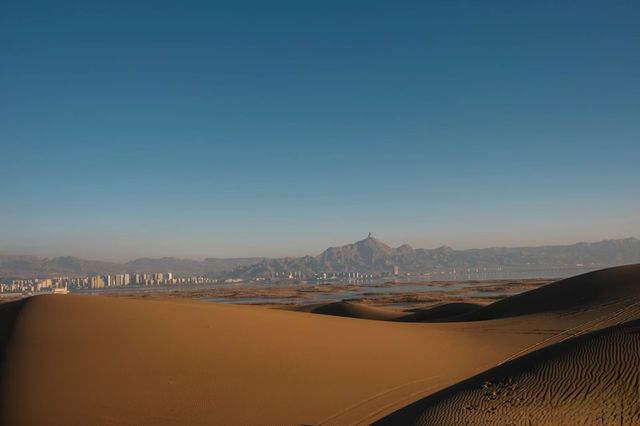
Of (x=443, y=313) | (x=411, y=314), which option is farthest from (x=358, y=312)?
(x=443, y=313)

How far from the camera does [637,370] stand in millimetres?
9492

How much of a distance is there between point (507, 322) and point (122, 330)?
19301 millimetres

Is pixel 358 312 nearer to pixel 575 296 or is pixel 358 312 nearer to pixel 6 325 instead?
pixel 575 296

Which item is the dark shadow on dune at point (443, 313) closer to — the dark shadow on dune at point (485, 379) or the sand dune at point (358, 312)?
the sand dune at point (358, 312)

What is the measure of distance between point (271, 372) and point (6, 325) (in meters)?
7.24

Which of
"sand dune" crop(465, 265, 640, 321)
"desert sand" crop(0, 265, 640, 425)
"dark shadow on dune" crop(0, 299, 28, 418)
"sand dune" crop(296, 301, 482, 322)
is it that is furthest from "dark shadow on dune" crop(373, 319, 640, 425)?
"sand dune" crop(296, 301, 482, 322)

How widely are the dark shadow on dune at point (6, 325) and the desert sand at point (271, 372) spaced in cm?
6

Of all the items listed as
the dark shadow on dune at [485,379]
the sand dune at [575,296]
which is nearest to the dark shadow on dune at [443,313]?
the sand dune at [575,296]

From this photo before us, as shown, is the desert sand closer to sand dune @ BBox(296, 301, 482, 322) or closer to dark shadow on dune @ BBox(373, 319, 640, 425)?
dark shadow on dune @ BBox(373, 319, 640, 425)

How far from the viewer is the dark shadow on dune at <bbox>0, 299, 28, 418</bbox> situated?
386 inches

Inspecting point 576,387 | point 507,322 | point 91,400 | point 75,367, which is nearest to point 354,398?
point 576,387

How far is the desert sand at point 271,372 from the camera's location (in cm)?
881

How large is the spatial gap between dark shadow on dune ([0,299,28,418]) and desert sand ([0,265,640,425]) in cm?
6

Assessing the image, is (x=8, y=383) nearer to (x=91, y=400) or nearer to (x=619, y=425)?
(x=91, y=400)
